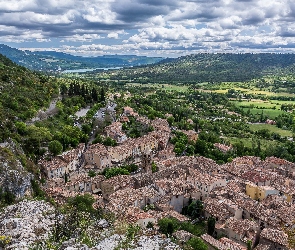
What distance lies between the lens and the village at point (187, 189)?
134ft

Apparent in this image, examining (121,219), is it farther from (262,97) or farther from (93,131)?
(262,97)

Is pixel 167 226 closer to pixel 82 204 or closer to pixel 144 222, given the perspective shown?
pixel 144 222

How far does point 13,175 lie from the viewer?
39844 millimetres

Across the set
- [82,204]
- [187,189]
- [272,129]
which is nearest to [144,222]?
[82,204]

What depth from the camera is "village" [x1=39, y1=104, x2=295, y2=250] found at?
40897 millimetres

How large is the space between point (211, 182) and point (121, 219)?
1878 cm

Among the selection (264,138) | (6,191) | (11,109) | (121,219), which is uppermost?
(11,109)

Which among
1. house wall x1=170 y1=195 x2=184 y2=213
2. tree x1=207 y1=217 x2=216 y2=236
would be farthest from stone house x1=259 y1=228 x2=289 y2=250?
house wall x1=170 y1=195 x2=184 y2=213

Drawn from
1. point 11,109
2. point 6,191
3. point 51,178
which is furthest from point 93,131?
point 6,191

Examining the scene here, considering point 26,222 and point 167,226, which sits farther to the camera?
point 167,226

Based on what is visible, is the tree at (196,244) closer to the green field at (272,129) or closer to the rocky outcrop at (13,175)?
the rocky outcrop at (13,175)

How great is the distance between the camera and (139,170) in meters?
63.3

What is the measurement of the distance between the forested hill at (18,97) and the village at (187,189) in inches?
392

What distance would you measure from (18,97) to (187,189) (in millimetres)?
44736
